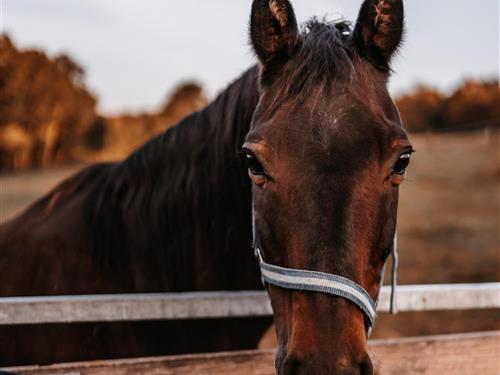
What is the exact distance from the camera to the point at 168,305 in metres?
2.15

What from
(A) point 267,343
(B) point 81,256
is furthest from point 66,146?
(B) point 81,256

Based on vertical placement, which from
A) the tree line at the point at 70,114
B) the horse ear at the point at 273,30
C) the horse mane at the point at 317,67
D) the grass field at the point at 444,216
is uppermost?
the horse ear at the point at 273,30

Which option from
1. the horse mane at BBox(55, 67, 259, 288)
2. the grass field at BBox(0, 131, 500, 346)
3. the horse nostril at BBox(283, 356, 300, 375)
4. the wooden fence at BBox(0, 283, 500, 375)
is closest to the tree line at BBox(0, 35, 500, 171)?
the horse mane at BBox(55, 67, 259, 288)

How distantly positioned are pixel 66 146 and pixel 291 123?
47.5 ft

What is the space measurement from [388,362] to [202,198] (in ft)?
3.68

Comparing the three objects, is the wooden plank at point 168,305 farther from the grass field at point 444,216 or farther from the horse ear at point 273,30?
the horse ear at point 273,30

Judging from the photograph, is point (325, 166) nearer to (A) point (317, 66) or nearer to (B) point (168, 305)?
(A) point (317, 66)

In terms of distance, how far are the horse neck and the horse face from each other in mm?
399

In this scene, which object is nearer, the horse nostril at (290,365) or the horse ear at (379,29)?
the horse nostril at (290,365)

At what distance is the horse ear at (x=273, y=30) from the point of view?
→ 76.2 inches

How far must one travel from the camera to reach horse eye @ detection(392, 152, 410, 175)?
175 cm

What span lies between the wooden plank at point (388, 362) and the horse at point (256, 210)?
330mm

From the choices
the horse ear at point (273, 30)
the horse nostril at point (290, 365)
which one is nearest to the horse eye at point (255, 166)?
the horse ear at point (273, 30)

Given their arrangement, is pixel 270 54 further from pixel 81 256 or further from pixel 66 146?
pixel 66 146
